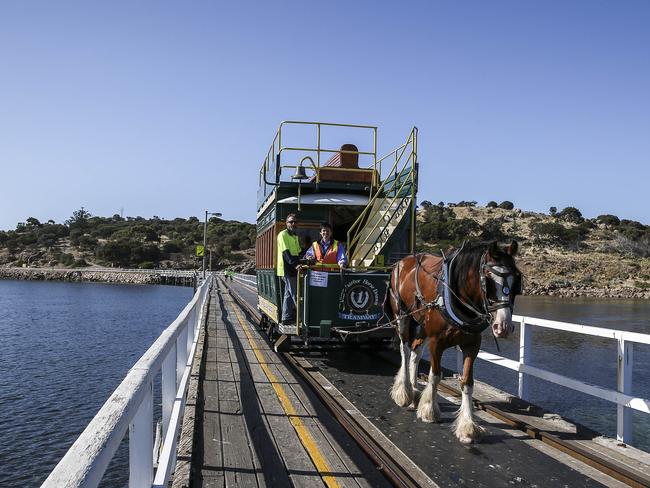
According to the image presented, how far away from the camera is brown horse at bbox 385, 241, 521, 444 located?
225 inches

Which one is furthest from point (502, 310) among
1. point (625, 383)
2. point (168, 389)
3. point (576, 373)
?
point (576, 373)

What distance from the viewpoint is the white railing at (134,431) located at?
1.98 meters

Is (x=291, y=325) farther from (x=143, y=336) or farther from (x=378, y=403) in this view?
(x=143, y=336)

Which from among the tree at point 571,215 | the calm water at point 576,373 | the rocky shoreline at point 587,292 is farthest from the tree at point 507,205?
the calm water at point 576,373

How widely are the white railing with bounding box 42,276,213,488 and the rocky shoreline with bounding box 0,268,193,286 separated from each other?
92364 mm

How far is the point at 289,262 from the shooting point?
32.2 ft

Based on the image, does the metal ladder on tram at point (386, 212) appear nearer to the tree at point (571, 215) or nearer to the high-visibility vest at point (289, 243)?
the high-visibility vest at point (289, 243)

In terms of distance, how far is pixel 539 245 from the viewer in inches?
3521

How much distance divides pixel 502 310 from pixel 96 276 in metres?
105

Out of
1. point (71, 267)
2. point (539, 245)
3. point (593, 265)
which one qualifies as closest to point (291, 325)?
point (593, 265)

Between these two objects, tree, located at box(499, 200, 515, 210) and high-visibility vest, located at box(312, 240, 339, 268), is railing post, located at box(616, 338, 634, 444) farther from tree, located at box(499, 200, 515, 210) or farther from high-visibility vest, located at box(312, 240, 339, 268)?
tree, located at box(499, 200, 515, 210)

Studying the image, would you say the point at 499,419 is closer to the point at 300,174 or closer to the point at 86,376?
the point at 300,174

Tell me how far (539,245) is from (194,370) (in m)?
87.5

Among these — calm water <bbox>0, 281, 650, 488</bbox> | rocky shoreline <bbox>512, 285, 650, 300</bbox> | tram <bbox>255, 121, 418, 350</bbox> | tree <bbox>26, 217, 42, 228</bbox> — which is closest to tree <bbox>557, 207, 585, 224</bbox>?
rocky shoreline <bbox>512, 285, 650, 300</bbox>
